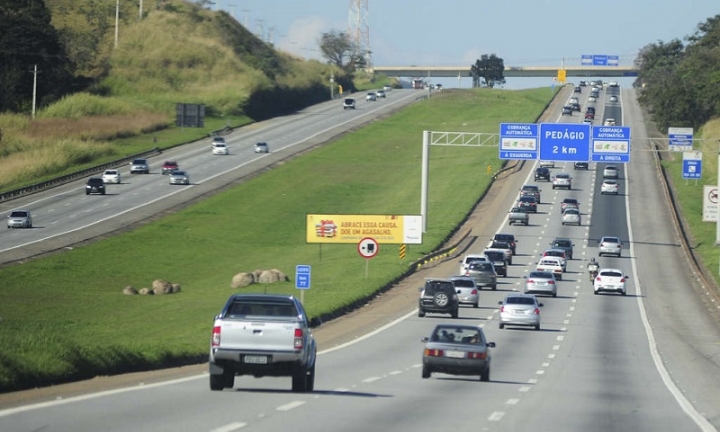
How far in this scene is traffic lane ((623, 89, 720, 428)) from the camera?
35.4 m

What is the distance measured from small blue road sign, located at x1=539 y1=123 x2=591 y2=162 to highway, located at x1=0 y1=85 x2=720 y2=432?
660 centimetres

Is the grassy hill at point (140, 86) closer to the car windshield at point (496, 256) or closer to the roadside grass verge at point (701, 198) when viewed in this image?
the car windshield at point (496, 256)

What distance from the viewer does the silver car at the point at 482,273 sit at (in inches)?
2591

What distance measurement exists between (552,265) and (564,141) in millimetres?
10284

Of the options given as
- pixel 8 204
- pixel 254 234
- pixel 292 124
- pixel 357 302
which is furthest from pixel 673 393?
pixel 292 124

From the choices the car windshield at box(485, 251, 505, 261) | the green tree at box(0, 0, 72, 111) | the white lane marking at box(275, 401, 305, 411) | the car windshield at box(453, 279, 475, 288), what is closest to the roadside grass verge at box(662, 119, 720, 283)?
the car windshield at box(485, 251, 505, 261)

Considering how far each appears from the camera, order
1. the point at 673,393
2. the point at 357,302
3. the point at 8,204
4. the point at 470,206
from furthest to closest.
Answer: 1. the point at 470,206
2. the point at 8,204
3. the point at 357,302
4. the point at 673,393

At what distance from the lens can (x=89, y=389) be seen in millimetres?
23047

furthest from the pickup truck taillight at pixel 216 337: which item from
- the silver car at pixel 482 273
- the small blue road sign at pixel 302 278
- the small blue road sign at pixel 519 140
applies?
the small blue road sign at pixel 519 140

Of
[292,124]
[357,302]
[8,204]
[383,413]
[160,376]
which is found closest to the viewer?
[383,413]

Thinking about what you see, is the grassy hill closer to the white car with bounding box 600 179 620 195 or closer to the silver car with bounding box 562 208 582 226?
the silver car with bounding box 562 208 582 226

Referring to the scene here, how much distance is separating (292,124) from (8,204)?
66.2 meters

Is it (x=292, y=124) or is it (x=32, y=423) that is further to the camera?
(x=292, y=124)

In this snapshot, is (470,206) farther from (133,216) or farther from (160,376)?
(160,376)
